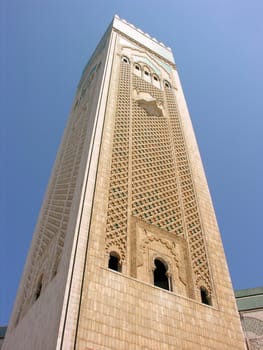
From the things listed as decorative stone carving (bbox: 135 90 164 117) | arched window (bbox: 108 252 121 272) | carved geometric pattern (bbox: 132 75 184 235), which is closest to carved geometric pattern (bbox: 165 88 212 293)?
carved geometric pattern (bbox: 132 75 184 235)

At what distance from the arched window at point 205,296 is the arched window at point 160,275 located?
1.54 feet

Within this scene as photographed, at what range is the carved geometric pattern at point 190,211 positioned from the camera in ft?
15.7

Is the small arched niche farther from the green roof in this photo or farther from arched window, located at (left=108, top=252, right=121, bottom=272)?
arched window, located at (left=108, top=252, right=121, bottom=272)

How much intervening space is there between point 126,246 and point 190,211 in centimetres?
165

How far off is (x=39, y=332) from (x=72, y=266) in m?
0.75

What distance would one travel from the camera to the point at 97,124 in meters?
5.79

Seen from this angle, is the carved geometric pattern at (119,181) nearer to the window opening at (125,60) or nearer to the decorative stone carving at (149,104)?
the decorative stone carving at (149,104)

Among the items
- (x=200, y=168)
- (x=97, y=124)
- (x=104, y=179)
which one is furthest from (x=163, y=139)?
(x=104, y=179)

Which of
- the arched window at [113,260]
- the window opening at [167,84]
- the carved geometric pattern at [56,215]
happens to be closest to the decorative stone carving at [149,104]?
the carved geometric pattern at [56,215]

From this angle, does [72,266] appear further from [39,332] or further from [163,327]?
[163,327]

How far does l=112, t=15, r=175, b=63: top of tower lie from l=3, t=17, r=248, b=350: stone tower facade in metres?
2.63

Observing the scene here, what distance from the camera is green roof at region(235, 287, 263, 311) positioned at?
762 cm

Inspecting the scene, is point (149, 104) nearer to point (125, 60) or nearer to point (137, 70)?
point (137, 70)

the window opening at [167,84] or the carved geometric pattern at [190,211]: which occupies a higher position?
the window opening at [167,84]
